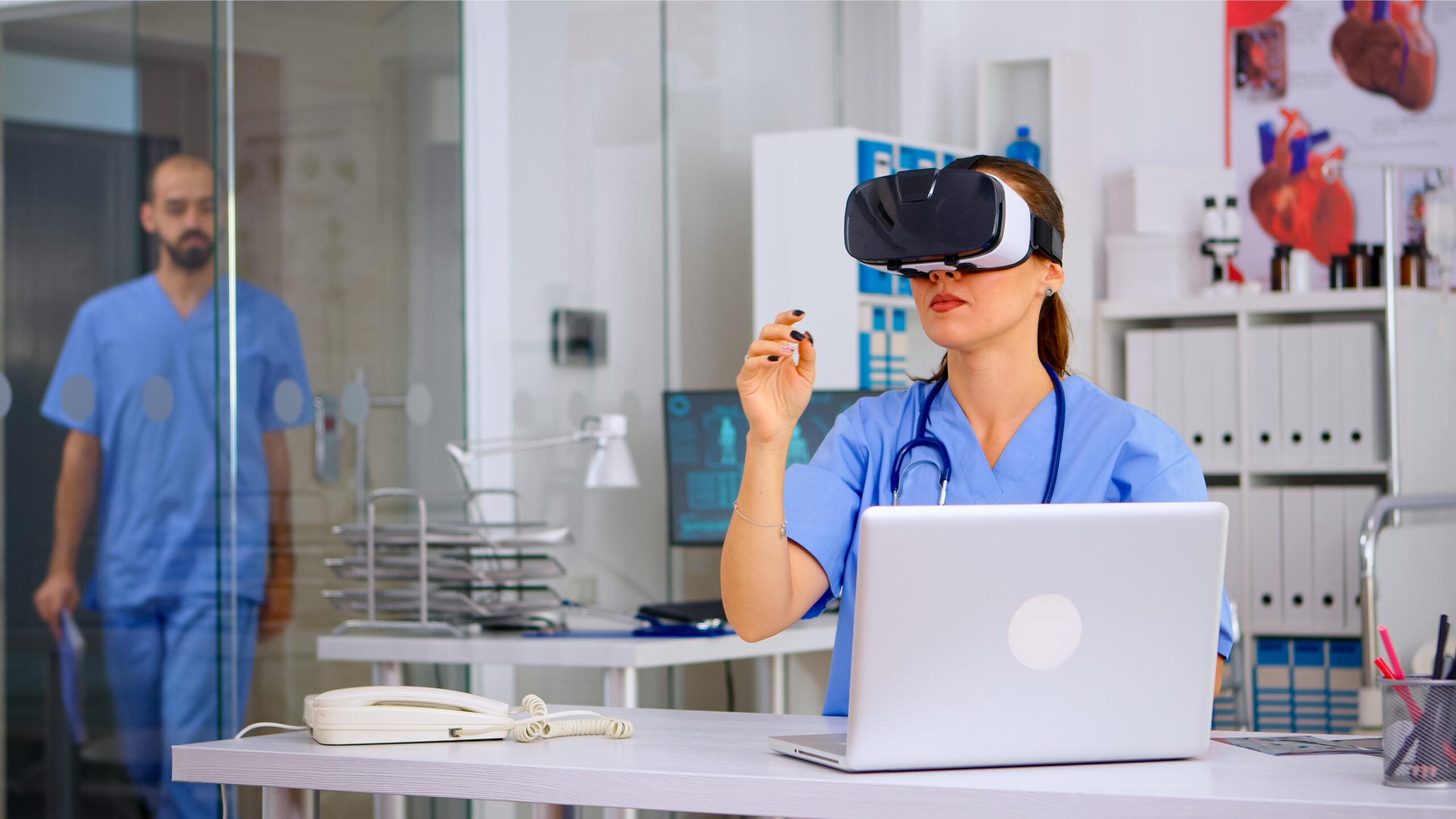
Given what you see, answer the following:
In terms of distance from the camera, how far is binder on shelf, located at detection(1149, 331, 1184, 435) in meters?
3.87

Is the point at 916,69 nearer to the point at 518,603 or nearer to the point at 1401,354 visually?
the point at 1401,354

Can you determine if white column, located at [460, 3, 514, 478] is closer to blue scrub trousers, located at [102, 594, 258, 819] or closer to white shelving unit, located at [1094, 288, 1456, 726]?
blue scrub trousers, located at [102, 594, 258, 819]

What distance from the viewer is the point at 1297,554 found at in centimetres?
371

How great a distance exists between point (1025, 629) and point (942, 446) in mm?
439

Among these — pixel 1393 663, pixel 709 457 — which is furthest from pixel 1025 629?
pixel 709 457

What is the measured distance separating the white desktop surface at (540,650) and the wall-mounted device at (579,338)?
0.91 m

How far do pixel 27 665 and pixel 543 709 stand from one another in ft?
5.15

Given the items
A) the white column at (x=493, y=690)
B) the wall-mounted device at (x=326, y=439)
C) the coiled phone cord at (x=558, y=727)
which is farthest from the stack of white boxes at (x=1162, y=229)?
the coiled phone cord at (x=558, y=727)

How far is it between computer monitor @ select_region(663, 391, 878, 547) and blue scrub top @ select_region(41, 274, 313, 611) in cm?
93

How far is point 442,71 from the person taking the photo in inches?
130

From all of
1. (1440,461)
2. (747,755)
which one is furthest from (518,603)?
(1440,461)

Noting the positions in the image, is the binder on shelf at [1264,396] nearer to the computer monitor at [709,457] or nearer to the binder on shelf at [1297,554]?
the binder on shelf at [1297,554]

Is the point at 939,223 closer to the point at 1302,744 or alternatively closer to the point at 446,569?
the point at 1302,744

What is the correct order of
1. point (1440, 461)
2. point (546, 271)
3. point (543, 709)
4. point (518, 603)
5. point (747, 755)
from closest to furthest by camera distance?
point (747, 755) < point (543, 709) < point (518, 603) < point (546, 271) < point (1440, 461)
